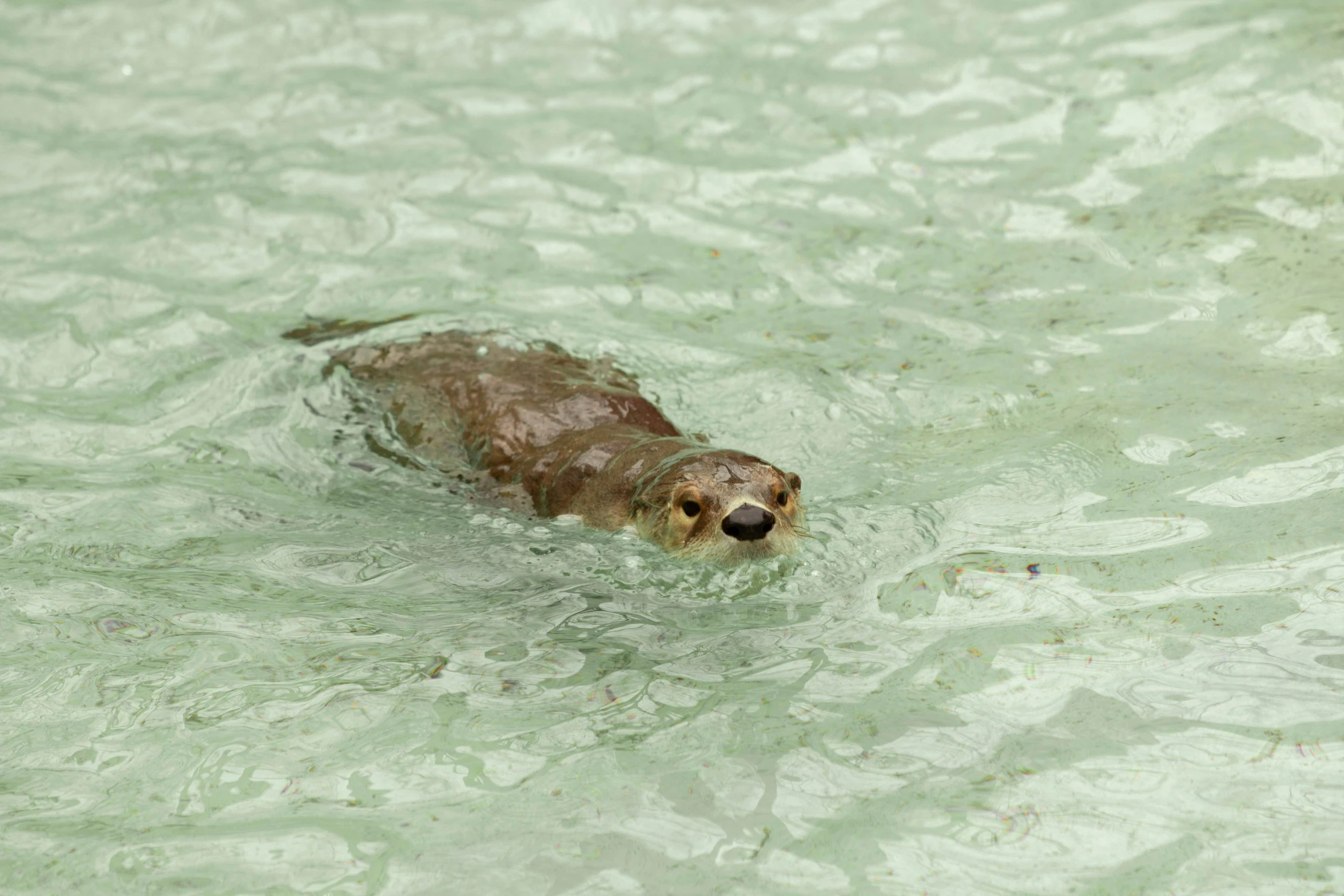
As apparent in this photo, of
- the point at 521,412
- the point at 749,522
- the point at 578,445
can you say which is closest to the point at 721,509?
the point at 749,522

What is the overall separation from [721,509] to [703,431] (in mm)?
1177

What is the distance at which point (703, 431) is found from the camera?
498 centimetres

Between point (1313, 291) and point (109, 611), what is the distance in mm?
4771

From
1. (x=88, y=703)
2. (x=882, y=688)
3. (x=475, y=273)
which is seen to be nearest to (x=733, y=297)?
(x=475, y=273)

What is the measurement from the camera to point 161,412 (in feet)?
16.9

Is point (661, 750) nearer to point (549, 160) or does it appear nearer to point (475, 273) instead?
point (475, 273)

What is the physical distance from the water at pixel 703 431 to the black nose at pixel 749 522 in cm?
22

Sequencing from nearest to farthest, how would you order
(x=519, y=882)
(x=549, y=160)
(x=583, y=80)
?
(x=519, y=882)
(x=549, y=160)
(x=583, y=80)

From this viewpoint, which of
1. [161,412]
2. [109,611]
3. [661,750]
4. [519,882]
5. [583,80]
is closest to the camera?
[519,882]

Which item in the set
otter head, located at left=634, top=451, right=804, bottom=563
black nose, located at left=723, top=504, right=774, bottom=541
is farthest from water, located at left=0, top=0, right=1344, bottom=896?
black nose, located at left=723, top=504, right=774, bottom=541

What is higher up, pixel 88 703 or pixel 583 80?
pixel 583 80

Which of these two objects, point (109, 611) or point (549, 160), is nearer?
point (109, 611)

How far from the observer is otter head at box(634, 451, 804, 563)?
3.79 meters

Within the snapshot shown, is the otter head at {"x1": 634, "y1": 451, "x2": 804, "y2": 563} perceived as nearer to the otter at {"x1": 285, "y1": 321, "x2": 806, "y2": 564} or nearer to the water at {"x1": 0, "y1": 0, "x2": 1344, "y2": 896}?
the otter at {"x1": 285, "y1": 321, "x2": 806, "y2": 564}
